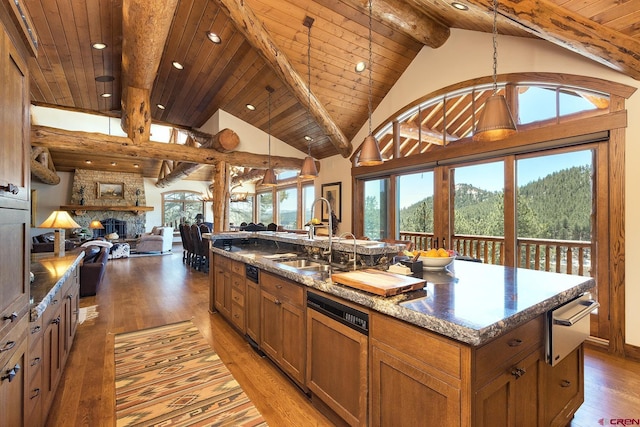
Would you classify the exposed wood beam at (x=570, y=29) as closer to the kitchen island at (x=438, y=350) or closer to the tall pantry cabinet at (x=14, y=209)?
the kitchen island at (x=438, y=350)

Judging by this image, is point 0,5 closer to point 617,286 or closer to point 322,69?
point 322,69

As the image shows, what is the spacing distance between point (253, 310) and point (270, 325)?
1.21 feet

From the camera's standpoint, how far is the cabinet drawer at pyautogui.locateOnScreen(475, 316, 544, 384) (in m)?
1.18

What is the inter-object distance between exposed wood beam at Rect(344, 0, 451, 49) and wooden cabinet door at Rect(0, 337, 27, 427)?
418 cm

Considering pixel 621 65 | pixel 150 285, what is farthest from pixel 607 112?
pixel 150 285

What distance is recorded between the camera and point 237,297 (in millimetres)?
3248

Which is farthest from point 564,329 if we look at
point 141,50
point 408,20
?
point 141,50

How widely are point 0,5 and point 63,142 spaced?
16.8 ft

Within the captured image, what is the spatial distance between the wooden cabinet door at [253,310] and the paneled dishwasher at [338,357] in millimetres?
884

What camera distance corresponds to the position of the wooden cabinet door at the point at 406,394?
1.21m

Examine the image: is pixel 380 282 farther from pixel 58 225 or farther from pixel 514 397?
pixel 58 225

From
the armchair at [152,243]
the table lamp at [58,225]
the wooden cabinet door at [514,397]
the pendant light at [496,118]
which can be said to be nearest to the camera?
the wooden cabinet door at [514,397]

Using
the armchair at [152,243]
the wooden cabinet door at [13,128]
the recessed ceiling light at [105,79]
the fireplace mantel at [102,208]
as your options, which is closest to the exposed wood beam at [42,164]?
the fireplace mantel at [102,208]

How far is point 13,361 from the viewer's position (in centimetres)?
122
